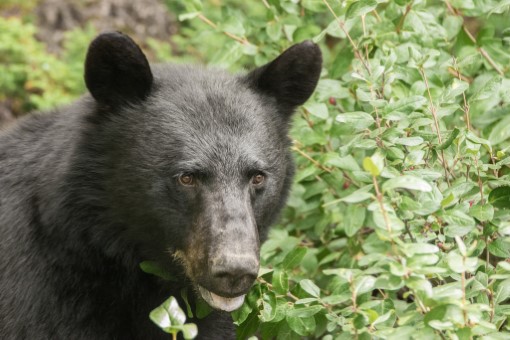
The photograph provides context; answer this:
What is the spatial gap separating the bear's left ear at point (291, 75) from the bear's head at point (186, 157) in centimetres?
1

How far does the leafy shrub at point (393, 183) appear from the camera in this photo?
3.40m

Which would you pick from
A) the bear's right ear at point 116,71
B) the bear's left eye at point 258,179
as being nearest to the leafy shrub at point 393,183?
the bear's left eye at point 258,179

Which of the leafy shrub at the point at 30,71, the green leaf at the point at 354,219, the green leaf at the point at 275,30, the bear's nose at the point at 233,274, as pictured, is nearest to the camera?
the bear's nose at the point at 233,274

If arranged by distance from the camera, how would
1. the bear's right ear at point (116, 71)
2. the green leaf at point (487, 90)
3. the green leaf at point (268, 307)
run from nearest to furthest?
the bear's right ear at point (116, 71) < the green leaf at point (268, 307) < the green leaf at point (487, 90)

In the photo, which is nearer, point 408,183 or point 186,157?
point 408,183

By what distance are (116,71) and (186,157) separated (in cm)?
60

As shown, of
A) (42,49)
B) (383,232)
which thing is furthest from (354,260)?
(42,49)

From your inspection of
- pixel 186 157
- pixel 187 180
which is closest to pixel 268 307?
pixel 187 180

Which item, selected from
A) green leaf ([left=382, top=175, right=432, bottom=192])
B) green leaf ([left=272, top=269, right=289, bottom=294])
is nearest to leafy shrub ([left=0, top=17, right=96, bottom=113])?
green leaf ([left=272, top=269, right=289, bottom=294])

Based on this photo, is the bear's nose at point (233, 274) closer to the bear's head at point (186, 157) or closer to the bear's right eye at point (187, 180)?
the bear's head at point (186, 157)

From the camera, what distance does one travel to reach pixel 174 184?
162 inches

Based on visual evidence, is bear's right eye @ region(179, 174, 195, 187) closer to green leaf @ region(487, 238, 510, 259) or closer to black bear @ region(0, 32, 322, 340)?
black bear @ region(0, 32, 322, 340)

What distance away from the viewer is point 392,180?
326 centimetres

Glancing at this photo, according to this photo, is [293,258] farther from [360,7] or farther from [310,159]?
[360,7]
